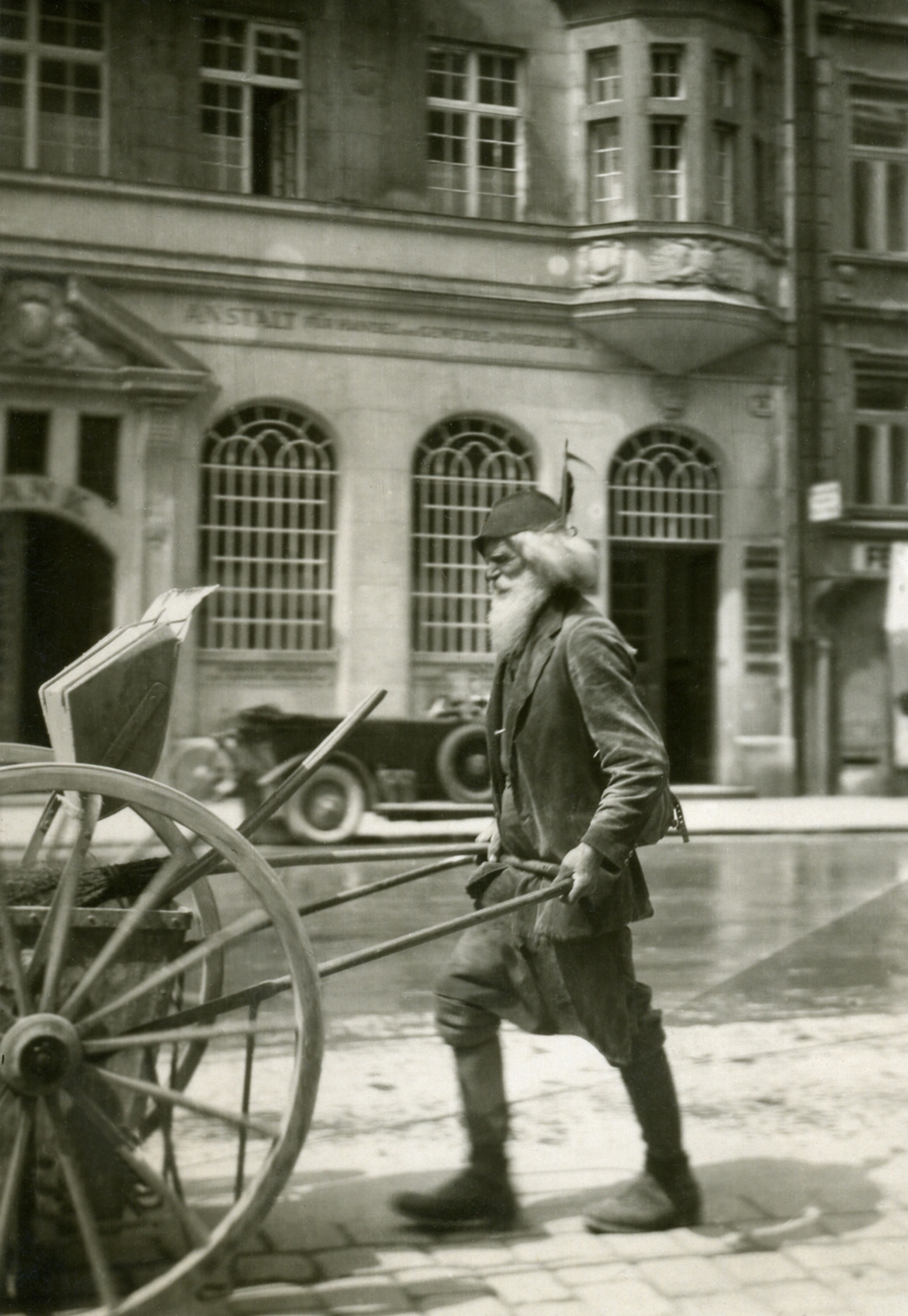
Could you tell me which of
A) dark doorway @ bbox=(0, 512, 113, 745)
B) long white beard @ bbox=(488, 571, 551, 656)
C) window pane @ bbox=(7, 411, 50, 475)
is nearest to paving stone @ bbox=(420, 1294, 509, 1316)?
long white beard @ bbox=(488, 571, 551, 656)

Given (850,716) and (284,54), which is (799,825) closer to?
(850,716)

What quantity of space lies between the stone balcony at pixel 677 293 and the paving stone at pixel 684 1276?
3111 millimetres

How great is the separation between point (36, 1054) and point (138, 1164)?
0.27 meters

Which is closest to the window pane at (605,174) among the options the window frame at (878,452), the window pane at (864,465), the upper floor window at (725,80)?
the upper floor window at (725,80)

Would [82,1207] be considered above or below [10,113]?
below

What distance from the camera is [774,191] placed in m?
5.19

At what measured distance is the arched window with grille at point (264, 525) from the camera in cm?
481

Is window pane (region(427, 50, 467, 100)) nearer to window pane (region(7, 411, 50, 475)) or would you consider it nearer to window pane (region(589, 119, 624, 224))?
window pane (region(589, 119, 624, 224))

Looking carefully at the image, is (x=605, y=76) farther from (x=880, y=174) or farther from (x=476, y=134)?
(x=880, y=174)

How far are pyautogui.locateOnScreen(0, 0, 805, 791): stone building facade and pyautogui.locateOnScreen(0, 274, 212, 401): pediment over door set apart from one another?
15 mm

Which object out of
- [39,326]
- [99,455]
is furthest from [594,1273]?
[39,326]

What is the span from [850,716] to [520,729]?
8.32 ft

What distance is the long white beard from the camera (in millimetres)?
3301

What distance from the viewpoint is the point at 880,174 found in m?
4.91
